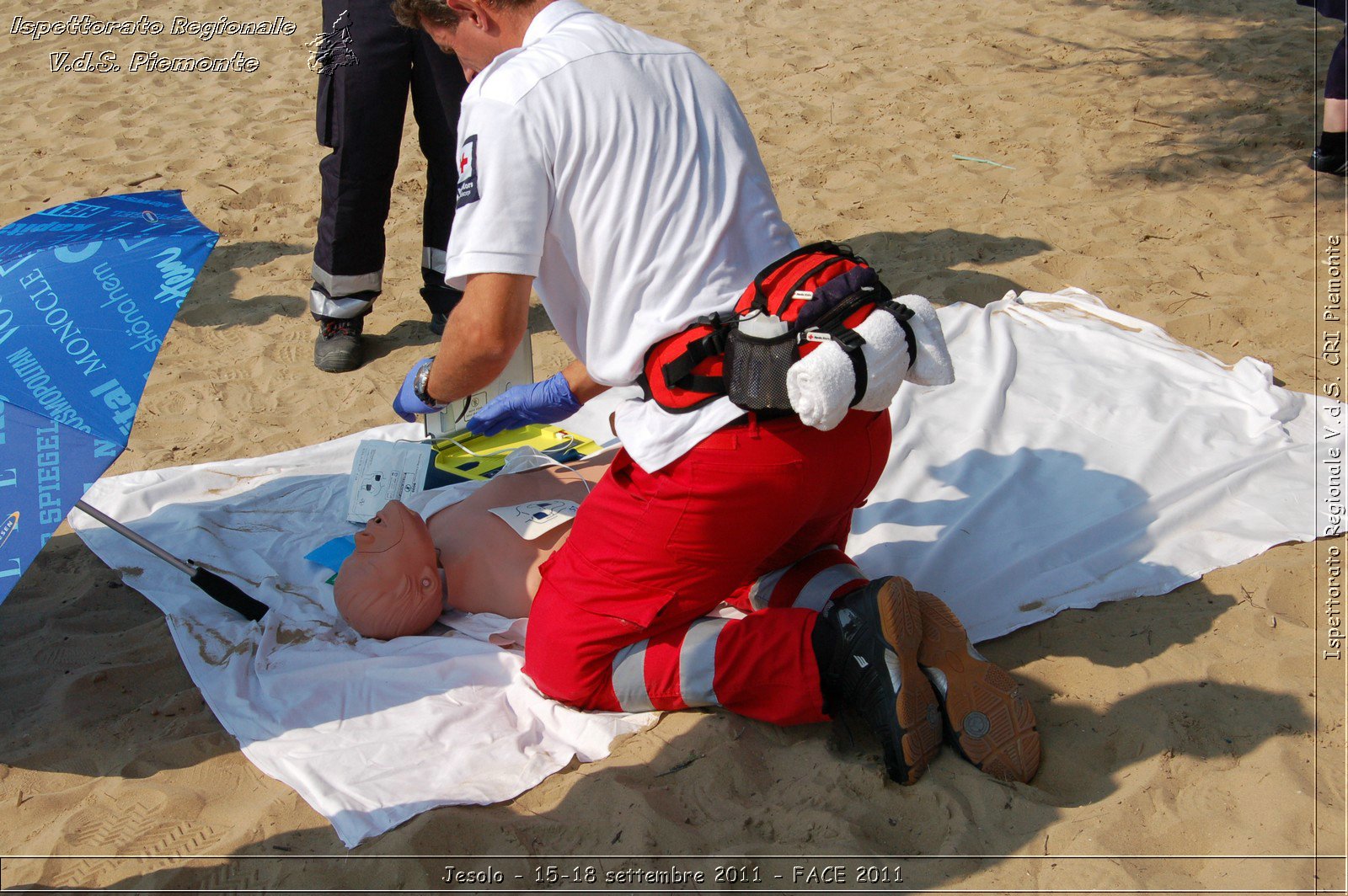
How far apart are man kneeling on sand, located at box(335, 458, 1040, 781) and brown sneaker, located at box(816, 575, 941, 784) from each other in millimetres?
61

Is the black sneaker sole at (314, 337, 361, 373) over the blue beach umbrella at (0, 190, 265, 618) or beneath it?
beneath

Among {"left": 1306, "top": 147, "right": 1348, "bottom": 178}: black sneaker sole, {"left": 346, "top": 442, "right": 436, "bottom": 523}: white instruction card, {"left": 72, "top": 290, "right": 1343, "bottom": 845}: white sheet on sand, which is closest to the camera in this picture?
{"left": 72, "top": 290, "right": 1343, "bottom": 845}: white sheet on sand

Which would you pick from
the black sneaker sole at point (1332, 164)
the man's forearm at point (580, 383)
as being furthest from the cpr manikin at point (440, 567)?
the black sneaker sole at point (1332, 164)

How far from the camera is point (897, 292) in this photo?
12.9ft

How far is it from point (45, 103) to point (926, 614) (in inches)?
245

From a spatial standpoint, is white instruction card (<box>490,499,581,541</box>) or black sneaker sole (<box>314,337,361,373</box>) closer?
white instruction card (<box>490,499,581,541</box>)

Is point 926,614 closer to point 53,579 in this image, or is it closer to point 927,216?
point 53,579

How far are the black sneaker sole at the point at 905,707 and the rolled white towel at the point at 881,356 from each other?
15.8 inches

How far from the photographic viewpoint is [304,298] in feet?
14.3

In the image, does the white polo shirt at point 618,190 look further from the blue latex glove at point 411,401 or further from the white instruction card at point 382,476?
the white instruction card at point 382,476

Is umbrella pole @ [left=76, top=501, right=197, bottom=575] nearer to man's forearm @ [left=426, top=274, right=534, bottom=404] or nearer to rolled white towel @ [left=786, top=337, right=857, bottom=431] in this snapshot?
man's forearm @ [left=426, top=274, right=534, bottom=404]

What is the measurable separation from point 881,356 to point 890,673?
61cm

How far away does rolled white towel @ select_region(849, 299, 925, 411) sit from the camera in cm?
180

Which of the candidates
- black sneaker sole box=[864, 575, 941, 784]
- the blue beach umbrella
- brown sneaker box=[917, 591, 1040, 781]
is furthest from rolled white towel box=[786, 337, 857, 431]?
the blue beach umbrella
